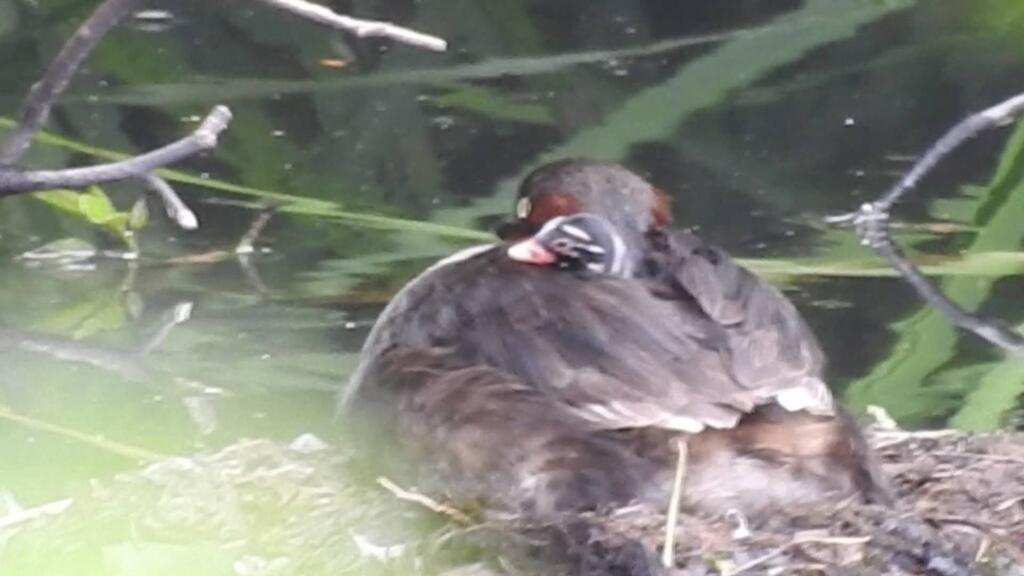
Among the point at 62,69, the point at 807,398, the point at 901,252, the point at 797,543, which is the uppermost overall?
the point at 62,69

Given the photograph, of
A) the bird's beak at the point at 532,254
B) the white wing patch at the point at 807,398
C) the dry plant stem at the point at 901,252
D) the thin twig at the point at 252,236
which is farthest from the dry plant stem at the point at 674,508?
the thin twig at the point at 252,236

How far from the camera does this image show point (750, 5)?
26.6 feet

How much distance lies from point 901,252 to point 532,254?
1884mm

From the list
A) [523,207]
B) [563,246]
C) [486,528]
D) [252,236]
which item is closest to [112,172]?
[486,528]

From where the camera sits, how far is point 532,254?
3.84m

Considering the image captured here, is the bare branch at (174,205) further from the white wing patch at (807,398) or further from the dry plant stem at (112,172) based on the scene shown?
the white wing patch at (807,398)

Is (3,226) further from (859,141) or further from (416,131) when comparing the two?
(859,141)

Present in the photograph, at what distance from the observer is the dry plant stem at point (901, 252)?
4.46m

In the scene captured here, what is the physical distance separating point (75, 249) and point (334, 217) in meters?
0.60

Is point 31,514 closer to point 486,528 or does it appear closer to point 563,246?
point 486,528

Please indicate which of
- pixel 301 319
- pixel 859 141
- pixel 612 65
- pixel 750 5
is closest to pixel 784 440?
pixel 301 319

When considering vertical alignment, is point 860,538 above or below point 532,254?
below

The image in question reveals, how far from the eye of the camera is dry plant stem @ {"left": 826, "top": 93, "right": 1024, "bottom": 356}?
14.6 ft

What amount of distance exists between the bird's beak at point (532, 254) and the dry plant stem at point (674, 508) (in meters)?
0.52
